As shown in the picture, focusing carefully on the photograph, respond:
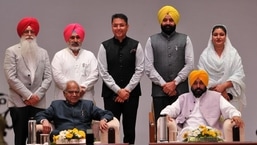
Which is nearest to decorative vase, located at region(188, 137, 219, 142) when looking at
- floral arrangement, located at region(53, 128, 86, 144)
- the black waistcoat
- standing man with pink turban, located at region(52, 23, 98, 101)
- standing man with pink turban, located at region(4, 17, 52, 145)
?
floral arrangement, located at region(53, 128, 86, 144)

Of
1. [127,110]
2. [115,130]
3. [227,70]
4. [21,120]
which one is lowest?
[115,130]

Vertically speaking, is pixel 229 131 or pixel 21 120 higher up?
pixel 21 120

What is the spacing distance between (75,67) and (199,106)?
141 centimetres

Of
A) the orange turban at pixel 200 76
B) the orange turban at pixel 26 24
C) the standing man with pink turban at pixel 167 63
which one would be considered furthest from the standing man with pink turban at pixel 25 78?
the orange turban at pixel 200 76

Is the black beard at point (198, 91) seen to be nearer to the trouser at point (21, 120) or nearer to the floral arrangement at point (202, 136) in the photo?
the floral arrangement at point (202, 136)

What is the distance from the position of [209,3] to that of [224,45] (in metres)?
1.59

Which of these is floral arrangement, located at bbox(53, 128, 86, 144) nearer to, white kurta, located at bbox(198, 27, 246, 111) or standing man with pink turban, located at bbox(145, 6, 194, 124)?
standing man with pink turban, located at bbox(145, 6, 194, 124)

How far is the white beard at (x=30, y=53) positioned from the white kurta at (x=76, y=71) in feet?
0.83

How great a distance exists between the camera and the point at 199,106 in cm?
712

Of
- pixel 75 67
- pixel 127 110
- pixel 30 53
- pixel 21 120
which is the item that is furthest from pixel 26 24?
pixel 127 110

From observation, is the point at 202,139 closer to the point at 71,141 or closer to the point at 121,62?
the point at 71,141

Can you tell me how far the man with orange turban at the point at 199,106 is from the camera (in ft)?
23.0

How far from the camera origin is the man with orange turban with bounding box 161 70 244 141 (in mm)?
7004

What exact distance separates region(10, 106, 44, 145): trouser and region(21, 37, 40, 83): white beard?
1.38 ft
